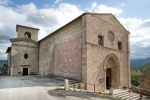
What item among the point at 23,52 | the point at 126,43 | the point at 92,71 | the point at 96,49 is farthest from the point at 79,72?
the point at 23,52

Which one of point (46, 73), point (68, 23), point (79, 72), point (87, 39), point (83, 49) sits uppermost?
point (68, 23)

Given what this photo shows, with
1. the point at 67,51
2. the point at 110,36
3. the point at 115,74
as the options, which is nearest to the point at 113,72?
the point at 115,74

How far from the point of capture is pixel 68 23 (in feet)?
43.9

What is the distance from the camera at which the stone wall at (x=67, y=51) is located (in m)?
11.9

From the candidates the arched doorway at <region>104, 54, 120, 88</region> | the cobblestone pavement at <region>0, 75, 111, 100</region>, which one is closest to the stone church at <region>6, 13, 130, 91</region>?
the arched doorway at <region>104, 54, 120, 88</region>

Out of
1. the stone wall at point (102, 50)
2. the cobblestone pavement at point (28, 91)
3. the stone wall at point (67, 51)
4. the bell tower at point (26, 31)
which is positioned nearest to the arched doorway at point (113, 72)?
the stone wall at point (102, 50)

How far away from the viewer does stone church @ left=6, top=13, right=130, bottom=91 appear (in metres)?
11.2

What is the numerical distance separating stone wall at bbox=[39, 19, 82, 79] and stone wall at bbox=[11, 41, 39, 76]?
246 inches

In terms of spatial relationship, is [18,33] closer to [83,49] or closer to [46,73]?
[46,73]

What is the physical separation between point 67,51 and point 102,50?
4625 mm

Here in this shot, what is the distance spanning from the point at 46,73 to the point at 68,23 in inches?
337

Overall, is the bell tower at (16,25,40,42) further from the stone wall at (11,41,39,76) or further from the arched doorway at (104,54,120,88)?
the arched doorway at (104,54,120,88)

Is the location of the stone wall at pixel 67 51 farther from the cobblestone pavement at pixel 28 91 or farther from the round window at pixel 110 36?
the round window at pixel 110 36

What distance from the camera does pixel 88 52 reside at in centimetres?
1089
